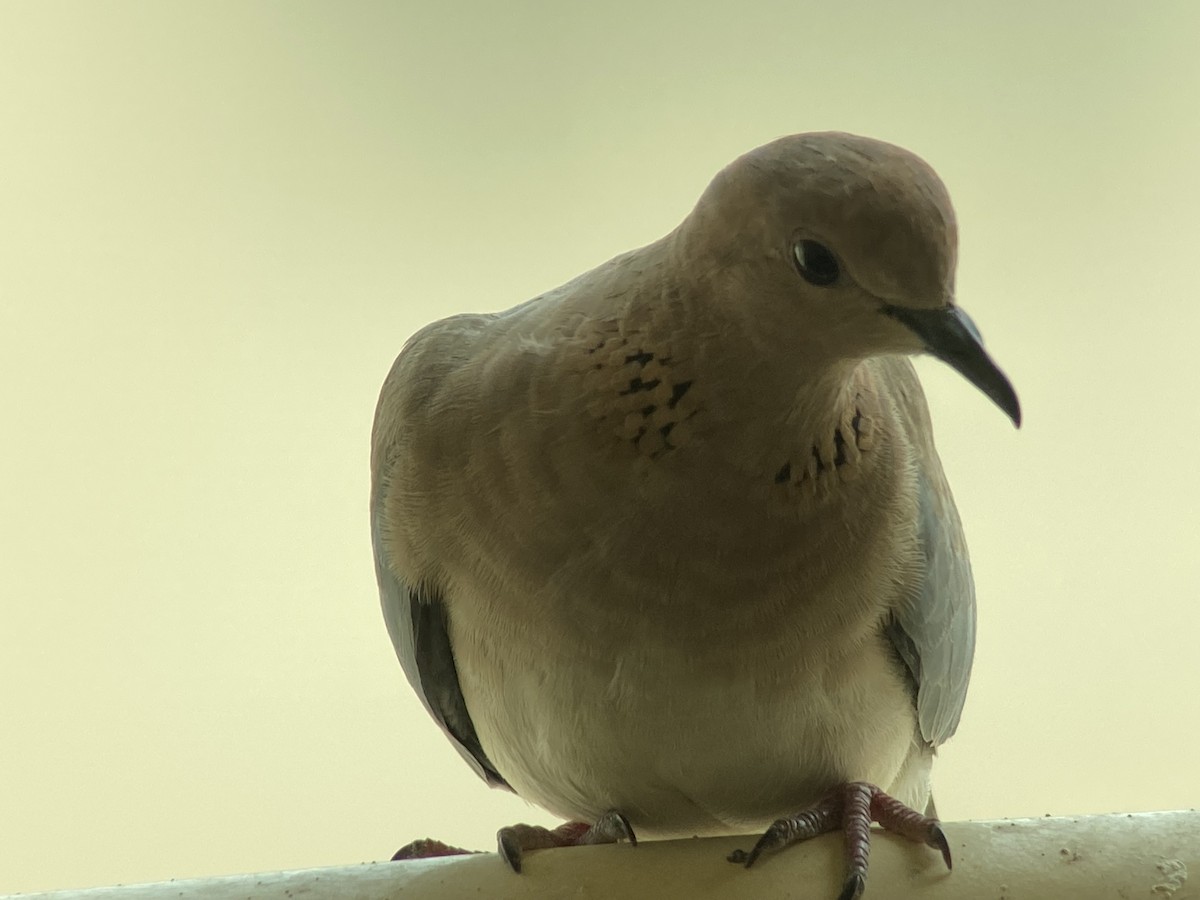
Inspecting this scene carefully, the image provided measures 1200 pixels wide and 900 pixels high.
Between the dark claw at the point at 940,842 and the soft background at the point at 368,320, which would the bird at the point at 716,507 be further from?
the soft background at the point at 368,320

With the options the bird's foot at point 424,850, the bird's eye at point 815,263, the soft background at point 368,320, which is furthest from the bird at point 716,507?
the soft background at point 368,320

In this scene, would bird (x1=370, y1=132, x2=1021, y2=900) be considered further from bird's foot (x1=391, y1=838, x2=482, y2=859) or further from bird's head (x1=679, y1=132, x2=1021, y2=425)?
bird's foot (x1=391, y1=838, x2=482, y2=859)

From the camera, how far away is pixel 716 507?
39.3 inches

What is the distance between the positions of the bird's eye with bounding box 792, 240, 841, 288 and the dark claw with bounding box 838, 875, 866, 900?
448 mm

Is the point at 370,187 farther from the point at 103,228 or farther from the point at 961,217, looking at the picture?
the point at 961,217

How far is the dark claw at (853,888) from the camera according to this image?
994 millimetres

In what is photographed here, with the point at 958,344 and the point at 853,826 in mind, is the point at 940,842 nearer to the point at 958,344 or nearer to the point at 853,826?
the point at 853,826

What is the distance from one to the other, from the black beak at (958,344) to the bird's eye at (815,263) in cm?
4

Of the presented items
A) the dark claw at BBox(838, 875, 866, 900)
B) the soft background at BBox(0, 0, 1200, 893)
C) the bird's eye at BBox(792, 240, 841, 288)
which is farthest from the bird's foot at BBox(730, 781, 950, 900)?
the soft background at BBox(0, 0, 1200, 893)

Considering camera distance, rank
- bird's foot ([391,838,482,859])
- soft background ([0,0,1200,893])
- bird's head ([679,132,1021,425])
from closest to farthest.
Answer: bird's head ([679,132,1021,425]) → bird's foot ([391,838,482,859]) → soft background ([0,0,1200,893])

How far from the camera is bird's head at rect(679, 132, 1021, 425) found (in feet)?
2.84

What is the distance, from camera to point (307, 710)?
206 cm

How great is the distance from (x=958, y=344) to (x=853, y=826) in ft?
1.38

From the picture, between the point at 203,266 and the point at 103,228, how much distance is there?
0.49ft
